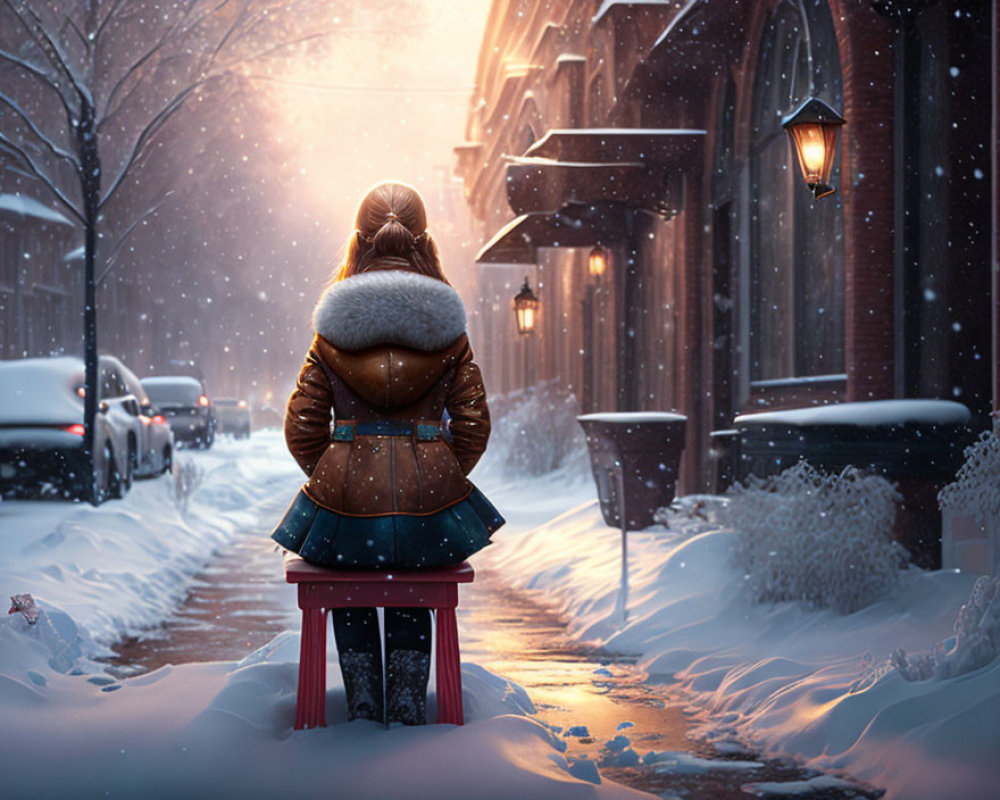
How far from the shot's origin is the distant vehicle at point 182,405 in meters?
27.8

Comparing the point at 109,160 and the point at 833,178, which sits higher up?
the point at 109,160

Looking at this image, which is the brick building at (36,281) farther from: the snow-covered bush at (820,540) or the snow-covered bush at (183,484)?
the snow-covered bush at (820,540)

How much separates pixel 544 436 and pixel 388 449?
14.7 metres

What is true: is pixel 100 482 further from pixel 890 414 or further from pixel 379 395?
pixel 379 395

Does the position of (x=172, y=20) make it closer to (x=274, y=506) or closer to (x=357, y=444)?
(x=274, y=506)

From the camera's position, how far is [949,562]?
7.67 metres

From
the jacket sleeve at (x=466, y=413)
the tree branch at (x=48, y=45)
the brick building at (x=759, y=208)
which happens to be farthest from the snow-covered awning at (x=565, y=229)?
the jacket sleeve at (x=466, y=413)

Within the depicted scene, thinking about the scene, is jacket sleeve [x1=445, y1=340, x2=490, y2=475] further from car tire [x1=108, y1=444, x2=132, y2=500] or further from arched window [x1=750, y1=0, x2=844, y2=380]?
car tire [x1=108, y1=444, x2=132, y2=500]

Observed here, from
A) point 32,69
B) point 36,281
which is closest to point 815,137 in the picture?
point 32,69

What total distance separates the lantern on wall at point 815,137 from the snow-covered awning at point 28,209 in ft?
71.8

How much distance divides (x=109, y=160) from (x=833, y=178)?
17578 millimetres

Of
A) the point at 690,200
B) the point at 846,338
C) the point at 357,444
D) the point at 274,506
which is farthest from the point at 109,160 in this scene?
the point at 357,444

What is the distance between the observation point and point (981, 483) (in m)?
6.16

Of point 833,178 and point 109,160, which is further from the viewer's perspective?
point 109,160
